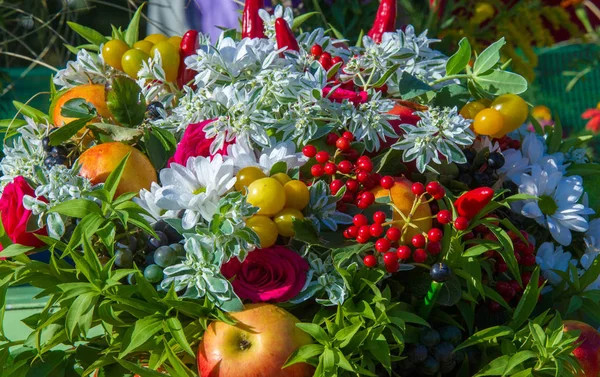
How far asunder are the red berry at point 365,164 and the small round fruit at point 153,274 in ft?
0.87

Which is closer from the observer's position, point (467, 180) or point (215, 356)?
point (215, 356)

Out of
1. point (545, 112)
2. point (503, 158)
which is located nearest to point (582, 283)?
point (503, 158)

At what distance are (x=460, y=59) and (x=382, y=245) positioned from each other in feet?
1.16

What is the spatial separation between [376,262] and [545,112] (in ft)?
10.5

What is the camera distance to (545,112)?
3830 mm

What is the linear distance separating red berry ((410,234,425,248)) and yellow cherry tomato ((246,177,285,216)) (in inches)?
6.1

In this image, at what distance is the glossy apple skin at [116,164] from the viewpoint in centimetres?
97

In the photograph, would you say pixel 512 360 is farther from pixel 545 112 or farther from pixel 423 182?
pixel 545 112

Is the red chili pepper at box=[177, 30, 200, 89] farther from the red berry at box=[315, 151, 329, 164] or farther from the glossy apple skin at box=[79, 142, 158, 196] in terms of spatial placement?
the red berry at box=[315, 151, 329, 164]

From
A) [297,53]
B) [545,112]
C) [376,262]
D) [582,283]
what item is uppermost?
[297,53]

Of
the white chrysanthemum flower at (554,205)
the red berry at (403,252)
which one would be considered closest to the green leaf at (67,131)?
the red berry at (403,252)

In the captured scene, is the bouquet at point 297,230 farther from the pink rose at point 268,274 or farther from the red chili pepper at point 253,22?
the red chili pepper at point 253,22

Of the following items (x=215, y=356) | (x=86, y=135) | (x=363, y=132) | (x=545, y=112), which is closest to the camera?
(x=215, y=356)

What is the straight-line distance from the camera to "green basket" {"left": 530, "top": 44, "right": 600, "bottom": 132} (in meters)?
4.43
